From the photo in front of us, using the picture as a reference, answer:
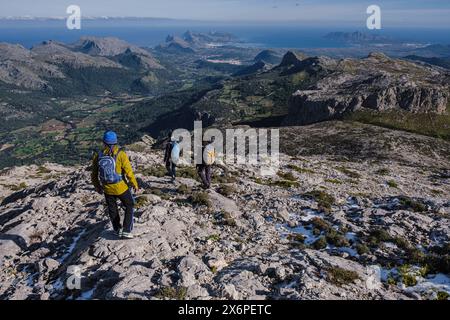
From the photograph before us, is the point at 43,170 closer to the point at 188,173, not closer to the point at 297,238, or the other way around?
the point at 188,173

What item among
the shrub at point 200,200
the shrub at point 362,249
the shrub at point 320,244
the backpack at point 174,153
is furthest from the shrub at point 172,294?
the backpack at point 174,153

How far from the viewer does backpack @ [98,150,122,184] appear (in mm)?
13789

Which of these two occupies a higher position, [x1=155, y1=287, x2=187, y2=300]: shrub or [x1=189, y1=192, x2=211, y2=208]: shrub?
[x1=189, y1=192, x2=211, y2=208]: shrub

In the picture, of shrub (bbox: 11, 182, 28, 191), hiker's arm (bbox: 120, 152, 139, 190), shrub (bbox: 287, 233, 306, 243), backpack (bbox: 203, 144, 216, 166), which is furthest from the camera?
shrub (bbox: 11, 182, 28, 191)

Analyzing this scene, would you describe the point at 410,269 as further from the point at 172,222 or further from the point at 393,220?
the point at 172,222

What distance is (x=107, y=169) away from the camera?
45.3 ft

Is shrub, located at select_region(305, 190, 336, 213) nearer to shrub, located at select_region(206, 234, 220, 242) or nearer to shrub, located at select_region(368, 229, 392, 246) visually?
shrub, located at select_region(368, 229, 392, 246)

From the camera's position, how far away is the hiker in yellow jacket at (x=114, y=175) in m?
13.8

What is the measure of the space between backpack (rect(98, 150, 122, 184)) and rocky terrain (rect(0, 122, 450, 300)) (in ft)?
8.50

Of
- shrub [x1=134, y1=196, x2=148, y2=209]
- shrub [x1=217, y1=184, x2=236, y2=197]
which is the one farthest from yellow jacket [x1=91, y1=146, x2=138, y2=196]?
shrub [x1=217, y1=184, x2=236, y2=197]

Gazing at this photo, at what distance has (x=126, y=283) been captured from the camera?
38.9 ft

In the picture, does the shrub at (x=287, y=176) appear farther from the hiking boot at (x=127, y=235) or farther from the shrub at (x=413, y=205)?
the hiking boot at (x=127, y=235)
